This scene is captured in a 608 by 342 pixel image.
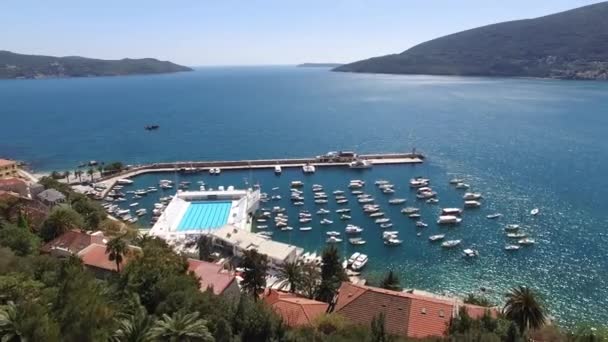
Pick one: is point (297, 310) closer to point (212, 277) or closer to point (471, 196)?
point (212, 277)

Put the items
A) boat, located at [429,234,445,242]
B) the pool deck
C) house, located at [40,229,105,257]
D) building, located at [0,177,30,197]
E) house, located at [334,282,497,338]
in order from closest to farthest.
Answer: house, located at [334,282,497,338]
house, located at [40,229,105,257]
boat, located at [429,234,445,242]
building, located at [0,177,30,197]
the pool deck

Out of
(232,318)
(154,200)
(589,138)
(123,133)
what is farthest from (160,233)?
(589,138)

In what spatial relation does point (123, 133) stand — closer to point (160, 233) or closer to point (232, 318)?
point (160, 233)

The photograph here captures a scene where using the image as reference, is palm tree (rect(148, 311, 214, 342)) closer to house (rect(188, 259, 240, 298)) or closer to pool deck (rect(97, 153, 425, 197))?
house (rect(188, 259, 240, 298))

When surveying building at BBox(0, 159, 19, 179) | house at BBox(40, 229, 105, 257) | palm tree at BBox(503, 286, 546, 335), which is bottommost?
building at BBox(0, 159, 19, 179)

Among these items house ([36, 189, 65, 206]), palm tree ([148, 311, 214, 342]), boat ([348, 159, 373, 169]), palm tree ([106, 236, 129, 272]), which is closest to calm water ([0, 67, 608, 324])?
boat ([348, 159, 373, 169])

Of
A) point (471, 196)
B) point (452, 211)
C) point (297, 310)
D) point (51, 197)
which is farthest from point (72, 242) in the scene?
point (471, 196)
